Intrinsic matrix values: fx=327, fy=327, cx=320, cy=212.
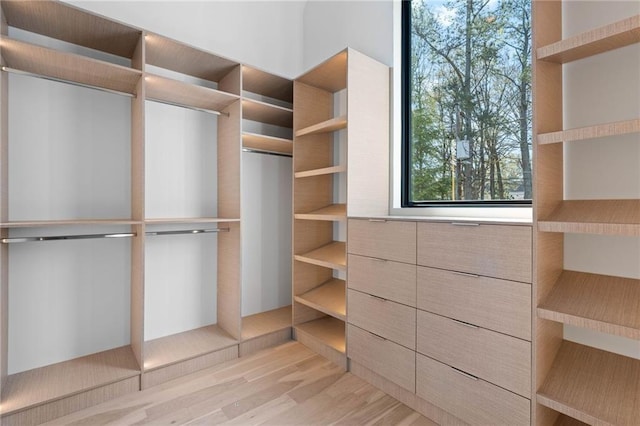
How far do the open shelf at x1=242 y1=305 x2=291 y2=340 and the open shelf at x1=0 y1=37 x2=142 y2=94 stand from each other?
1.84 metres

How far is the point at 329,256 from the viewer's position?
7.94ft

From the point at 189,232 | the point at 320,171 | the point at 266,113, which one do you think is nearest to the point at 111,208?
the point at 189,232

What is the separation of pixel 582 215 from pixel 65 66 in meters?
2.60

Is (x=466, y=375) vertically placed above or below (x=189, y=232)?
below

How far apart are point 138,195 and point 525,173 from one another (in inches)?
87.9

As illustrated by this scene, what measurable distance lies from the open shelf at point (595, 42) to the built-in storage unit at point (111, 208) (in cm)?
175

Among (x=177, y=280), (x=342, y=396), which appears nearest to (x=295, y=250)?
(x=177, y=280)

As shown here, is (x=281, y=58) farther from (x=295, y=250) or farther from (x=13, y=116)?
(x=13, y=116)

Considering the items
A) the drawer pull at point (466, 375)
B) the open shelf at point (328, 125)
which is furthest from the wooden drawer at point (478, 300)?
the open shelf at point (328, 125)

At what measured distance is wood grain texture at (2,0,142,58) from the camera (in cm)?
165

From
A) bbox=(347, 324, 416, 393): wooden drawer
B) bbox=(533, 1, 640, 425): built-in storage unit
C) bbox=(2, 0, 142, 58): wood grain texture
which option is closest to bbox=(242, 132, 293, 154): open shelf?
bbox=(2, 0, 142, 58): wood grain texture

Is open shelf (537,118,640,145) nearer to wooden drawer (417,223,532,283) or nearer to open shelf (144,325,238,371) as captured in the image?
wooden drawer (417,223,532,283)

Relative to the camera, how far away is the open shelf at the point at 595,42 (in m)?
1.12

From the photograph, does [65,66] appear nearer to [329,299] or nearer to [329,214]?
[329,214]
